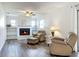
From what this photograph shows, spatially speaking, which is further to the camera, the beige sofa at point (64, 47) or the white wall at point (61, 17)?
the white wall at point (61, 17)

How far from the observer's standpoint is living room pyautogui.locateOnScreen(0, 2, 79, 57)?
16.7ft

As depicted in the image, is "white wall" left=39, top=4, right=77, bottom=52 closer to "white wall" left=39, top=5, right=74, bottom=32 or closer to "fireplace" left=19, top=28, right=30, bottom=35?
"white wall" left=39, top=5, right=74, bottom=32

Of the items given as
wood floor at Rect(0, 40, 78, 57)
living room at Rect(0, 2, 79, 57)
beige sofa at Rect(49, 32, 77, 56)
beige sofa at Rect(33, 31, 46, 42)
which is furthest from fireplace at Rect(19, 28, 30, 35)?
beige sofa at Rect(49, 32, 77, 56)

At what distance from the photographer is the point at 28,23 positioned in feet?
29.9

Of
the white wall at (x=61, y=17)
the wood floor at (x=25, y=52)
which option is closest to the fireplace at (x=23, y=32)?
the white wall at (x=61, y=17)

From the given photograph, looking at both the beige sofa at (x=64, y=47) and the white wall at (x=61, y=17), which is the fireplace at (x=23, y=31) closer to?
the white wall at (x=61, y=17)

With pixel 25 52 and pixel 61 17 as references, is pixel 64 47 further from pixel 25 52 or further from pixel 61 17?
pixel 61 17

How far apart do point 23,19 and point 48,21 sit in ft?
5.54

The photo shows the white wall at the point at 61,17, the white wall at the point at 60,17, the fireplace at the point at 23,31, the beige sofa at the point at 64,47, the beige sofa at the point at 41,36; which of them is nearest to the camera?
the beige sofa at the point at 64,47

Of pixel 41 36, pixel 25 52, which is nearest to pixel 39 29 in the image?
pixel 41 36

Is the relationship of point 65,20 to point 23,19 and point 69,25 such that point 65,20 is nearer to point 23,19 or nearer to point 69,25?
point 69,25

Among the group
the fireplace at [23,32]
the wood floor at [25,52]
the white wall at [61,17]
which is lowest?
the wood floor at [25,52]

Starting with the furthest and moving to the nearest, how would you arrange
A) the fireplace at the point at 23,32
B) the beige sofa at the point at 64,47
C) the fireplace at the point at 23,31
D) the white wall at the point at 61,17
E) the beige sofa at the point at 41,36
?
the fireplace at the point at 23,31, the fireplace at the point at 23,32, the beige sofa at the point at 41,36, the white wall at the point at 61,17, the beige sofa at the point at 64,47

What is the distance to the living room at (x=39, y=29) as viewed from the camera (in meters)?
5.09
